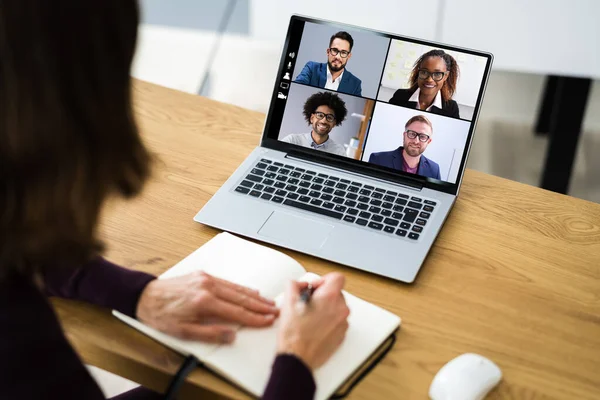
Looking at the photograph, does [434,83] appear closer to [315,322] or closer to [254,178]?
[254,178]

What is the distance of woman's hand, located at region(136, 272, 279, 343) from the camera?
85cm

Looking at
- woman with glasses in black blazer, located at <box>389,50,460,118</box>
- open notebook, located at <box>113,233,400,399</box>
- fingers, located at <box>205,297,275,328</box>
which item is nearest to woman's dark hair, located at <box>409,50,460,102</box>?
woman with glasses in black blazer, located at <box>389,50,460,118</box>

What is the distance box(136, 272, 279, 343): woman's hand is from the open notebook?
1 cm

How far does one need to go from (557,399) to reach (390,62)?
57 centimetres

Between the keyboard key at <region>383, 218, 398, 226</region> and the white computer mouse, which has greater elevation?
the keyboard key at <region>383, 218, 398, 226</region>

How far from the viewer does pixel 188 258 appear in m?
0.98

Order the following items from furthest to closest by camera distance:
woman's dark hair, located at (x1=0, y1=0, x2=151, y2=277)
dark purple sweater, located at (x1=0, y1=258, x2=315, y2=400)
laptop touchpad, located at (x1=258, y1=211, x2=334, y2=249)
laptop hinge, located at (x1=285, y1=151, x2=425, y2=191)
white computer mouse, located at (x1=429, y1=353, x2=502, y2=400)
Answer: laptop hinge, located at (x1=285, y1=151, x2=425, y2=191) → laptop touchpad, located at (x1=258, y1=211, x2=334, y2=249) → white computer mouse, located at (x1=429, y1=353, x2=502, y2=400) → dark purple sweater, located at (x1=0, y1=258, x2=315, y2=400) → woman's dark hair, located at (x1=0, y1=0, x2=151, y2=277)

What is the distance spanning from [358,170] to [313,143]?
0.09 meters

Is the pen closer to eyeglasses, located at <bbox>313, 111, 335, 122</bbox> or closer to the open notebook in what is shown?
the open notebook

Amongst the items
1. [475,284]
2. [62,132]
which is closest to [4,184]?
[62,132]

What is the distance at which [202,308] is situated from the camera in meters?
0.86

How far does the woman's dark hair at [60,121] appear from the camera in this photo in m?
0.59

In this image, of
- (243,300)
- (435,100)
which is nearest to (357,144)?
(435,100)

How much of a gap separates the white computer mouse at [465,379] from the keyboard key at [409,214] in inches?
11.1
